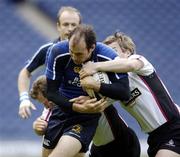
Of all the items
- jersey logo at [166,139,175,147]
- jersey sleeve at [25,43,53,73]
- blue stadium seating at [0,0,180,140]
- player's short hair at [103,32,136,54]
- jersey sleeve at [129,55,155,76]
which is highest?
blue stadium seating at [0,0,180,140]

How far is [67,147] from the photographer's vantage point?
4379mm

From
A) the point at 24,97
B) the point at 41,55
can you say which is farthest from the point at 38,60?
the point at 24,97

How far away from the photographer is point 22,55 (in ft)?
27.6

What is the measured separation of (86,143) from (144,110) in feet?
1.55

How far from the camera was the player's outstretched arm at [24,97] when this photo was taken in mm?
4721

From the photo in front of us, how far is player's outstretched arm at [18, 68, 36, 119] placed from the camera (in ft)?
15.5

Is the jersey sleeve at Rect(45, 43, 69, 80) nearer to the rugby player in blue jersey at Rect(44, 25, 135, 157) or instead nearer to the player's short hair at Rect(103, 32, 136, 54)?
the rugby player in blue jersey at Rect(44, 25, 135, 157)

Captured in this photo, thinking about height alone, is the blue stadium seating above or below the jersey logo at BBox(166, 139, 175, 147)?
above

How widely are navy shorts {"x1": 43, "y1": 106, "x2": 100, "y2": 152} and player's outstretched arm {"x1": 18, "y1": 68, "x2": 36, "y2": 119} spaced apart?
182 millimetres

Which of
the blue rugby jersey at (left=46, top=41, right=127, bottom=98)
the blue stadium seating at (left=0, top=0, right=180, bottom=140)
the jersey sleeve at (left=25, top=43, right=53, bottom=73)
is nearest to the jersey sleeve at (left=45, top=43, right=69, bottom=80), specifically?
the blue rugby jersey at (left=46, top=41, right=127, bottom=98)

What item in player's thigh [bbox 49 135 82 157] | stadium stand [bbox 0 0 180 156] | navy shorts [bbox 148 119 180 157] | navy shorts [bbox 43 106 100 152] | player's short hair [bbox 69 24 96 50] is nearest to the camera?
player's short hair [bbox 69 24 96 50]

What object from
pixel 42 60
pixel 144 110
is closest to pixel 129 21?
pixel 42 60

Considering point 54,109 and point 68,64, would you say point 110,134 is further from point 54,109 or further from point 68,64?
point 68,64

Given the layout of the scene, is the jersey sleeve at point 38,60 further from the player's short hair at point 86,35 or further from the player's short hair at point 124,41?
the player's short hair at point 86,35
